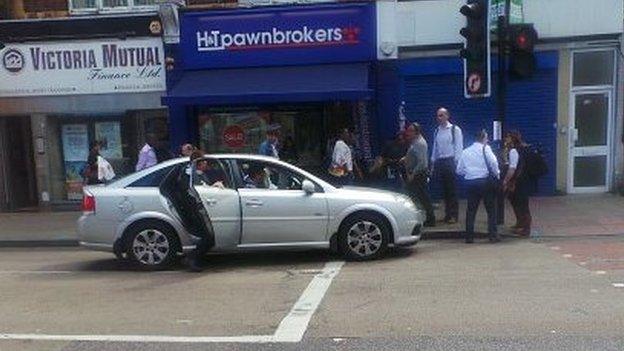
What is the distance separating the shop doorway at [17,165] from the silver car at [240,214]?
7.60 m

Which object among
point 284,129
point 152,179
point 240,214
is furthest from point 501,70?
point 152,179

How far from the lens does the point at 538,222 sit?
12516 mm

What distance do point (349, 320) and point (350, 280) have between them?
1815mm

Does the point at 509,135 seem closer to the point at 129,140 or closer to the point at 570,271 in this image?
the point at 570,271

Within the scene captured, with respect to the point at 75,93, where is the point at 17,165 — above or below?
below

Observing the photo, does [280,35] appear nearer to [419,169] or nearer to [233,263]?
[419,169]

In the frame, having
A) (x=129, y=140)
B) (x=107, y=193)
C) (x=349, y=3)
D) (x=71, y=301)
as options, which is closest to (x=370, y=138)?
(x=349, y=3)

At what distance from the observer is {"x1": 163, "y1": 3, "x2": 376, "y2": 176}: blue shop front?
50.2ft

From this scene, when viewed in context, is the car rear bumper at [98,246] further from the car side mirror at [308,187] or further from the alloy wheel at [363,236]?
the alloy wheel at [363,236]

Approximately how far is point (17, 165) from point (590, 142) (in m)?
12.7

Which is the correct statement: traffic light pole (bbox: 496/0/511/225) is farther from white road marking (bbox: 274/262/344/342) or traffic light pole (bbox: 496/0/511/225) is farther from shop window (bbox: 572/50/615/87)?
white road marking (bbox: 274/262/344/342)

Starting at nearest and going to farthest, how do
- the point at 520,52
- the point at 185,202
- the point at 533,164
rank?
1. the point at 185,202
2. the point at 533,164
3. the point at 520,52

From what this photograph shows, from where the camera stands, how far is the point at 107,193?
972 cm

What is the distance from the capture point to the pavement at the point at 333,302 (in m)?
6.09
